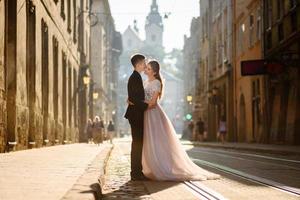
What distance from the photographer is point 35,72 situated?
18.1 metres

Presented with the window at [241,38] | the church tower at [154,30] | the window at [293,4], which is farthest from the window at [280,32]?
the church tower at [154,30]

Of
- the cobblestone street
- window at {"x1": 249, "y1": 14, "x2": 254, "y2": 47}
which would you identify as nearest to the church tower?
window at {"x1": 249, "y1": 14, "x2": 254, "y2": 47}

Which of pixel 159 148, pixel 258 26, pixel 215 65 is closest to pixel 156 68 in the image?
pixel 159 148

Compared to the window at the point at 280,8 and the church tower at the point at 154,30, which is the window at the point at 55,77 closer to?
the window at the point at 280,8

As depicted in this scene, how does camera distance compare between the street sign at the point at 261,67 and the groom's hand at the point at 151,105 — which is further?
the street sign at the point at 261,67

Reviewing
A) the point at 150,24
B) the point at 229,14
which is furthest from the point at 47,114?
the point at 150,24

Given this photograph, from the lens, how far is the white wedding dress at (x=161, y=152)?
873cm

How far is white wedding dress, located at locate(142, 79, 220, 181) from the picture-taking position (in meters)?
8.73

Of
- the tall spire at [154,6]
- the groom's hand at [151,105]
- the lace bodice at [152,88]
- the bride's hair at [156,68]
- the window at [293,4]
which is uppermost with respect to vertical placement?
→ the tall spire at [154,6]

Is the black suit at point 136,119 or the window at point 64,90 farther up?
the window at point 64,90

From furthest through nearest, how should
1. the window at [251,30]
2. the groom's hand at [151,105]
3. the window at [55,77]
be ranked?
the window at [251,30]
the window at [55,77]
the groom's hand at [151,105]

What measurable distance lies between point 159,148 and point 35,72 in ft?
32.8

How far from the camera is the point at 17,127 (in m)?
15.2

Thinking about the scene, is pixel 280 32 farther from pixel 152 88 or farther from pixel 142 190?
pixel 142 190
